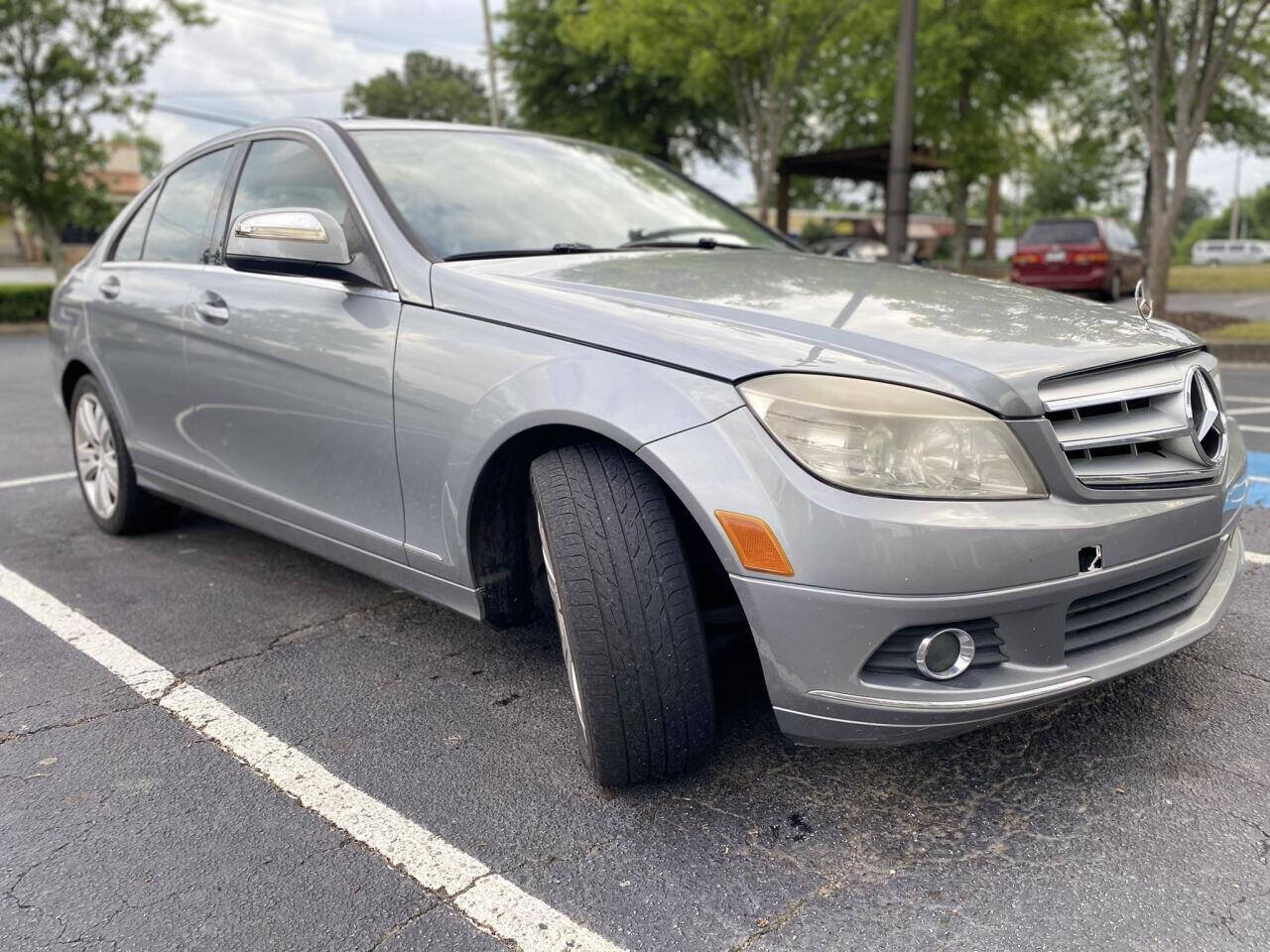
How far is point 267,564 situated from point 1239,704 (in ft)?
10.8

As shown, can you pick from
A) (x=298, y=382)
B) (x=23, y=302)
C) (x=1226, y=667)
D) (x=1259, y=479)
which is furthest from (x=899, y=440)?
(x=23, y=302)

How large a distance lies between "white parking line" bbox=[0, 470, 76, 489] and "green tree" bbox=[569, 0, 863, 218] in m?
10.4

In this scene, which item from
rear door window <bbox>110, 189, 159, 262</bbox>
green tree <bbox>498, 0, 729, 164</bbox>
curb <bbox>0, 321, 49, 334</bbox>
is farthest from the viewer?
green tree <bbox>498, 0, 729, 164</bbox>

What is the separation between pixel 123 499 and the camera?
422 centimetres

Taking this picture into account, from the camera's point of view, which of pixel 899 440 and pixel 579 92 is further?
pixel 579 92

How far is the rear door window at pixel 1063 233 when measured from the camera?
58.1 feet

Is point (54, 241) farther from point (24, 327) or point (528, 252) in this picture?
point (528, 252)

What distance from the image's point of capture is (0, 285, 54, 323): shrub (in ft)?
61.2

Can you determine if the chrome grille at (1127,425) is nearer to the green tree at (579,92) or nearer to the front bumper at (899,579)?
the front bumper at (899,579)

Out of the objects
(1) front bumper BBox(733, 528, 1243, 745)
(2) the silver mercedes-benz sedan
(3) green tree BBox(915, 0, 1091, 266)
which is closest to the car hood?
(2) the silver mercedes-benz sedan

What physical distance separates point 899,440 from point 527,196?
1.74 meters

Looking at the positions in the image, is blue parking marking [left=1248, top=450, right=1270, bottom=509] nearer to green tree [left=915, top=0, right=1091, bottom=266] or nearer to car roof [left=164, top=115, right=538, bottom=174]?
car roof [left=164, top=115, right=538, bottom=174]

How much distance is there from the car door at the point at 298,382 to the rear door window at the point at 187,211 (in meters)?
0.15

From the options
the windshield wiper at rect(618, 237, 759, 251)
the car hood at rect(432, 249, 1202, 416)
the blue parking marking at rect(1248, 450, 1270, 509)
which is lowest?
the blue parking marking at rect(1248, 450, 1270, 509)
